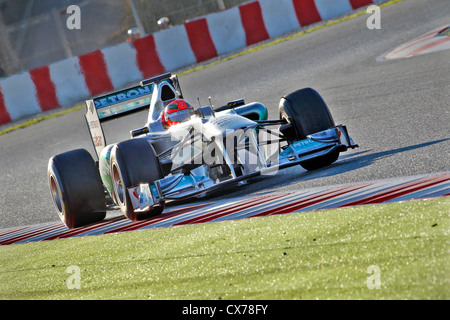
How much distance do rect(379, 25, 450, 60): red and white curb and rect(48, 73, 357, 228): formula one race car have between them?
16.2ft

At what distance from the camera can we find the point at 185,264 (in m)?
4.09

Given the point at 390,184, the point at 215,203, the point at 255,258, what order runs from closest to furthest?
the point at 255,258, the point at 390,184, the point at 215,203

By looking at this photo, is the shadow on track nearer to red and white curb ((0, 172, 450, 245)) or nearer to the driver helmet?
red and white curb ((0, 172, 450, 245))

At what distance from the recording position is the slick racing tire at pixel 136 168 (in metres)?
6.25

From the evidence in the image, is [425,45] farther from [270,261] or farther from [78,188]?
[270,261]

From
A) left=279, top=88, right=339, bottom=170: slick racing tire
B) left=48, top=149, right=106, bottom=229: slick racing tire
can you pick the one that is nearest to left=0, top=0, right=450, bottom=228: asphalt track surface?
left=279, top=88, right=339, bottom=170: slick racing tire

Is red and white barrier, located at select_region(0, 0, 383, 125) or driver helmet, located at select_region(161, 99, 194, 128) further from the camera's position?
red and white barrier, located at select_region(0, 0, 383, 125)

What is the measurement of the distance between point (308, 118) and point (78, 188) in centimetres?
215

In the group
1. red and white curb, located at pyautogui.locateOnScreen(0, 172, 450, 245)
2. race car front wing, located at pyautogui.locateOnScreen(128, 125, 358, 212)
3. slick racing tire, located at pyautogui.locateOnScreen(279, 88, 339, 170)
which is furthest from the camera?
slick racing tire, located at pyautogui.locateOnScreen(279, 88, 339, 170)

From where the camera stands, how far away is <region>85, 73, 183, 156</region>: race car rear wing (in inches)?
318

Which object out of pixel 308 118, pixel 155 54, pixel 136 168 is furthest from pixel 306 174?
pixel 155 54

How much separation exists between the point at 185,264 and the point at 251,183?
10.2 ft

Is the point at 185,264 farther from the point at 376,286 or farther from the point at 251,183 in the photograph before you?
the point at 251,183
